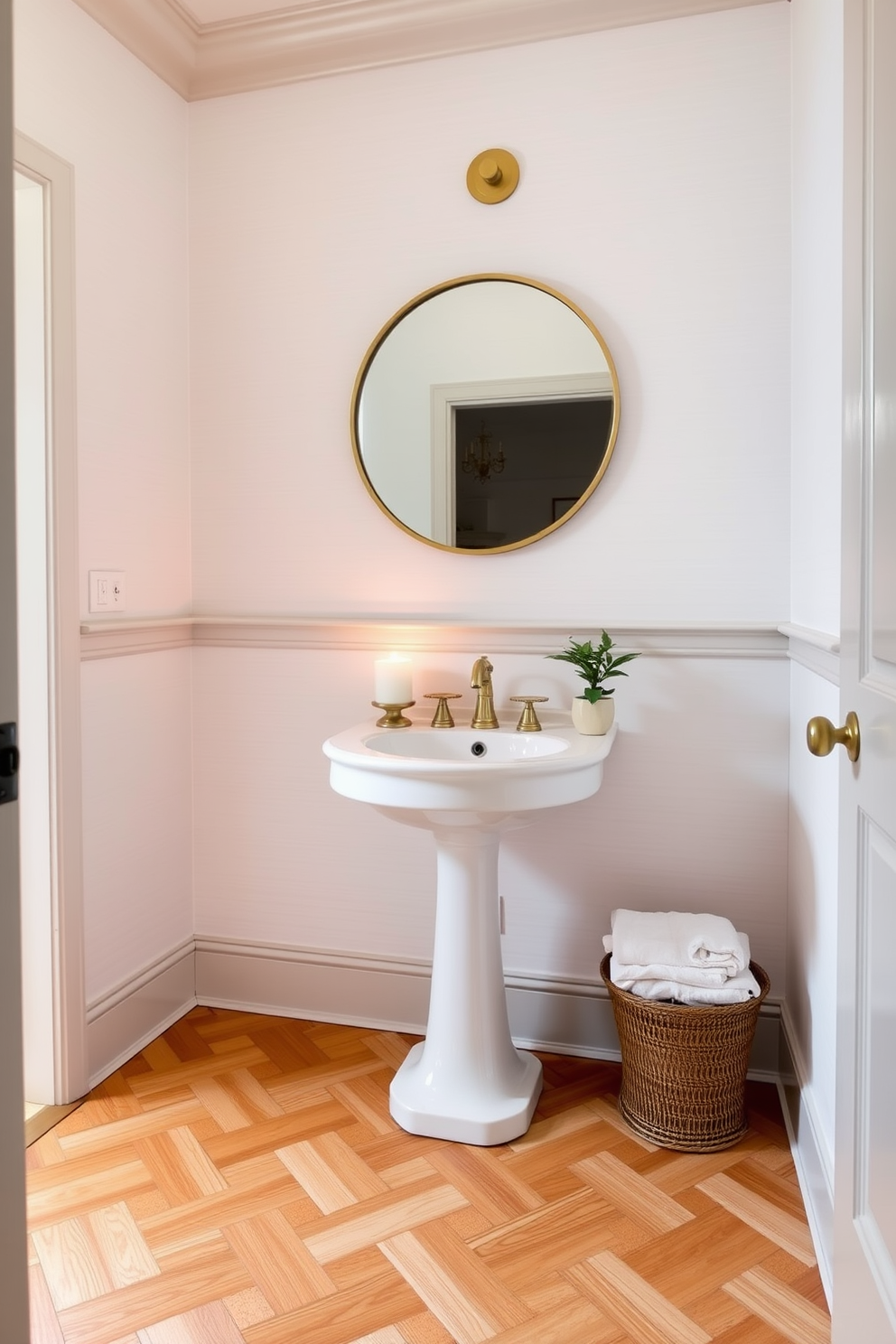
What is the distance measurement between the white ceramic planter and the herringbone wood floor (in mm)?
802

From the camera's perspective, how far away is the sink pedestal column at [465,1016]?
1.96m

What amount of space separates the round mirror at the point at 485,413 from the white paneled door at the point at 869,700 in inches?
42.6

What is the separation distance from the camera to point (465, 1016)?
1989 millimetres

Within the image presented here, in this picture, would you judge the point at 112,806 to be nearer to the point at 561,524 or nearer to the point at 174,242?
the point at 561,524

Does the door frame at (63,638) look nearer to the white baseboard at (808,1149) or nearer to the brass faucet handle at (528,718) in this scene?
the brass faucet handle at (528,718)

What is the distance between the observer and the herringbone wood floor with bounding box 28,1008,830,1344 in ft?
4.82

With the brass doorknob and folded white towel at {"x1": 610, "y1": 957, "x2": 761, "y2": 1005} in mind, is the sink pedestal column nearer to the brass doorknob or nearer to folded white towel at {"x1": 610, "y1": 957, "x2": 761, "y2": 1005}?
folded white towel at {"x1": 610, "y1": 957, "x2": 761, "y2": 1005}

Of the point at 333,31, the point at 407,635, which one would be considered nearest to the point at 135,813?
the point at 407,635

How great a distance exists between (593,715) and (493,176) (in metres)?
1.27

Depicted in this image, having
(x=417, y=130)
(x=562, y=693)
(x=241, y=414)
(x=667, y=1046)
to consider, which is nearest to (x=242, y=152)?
(x=417, y=130)

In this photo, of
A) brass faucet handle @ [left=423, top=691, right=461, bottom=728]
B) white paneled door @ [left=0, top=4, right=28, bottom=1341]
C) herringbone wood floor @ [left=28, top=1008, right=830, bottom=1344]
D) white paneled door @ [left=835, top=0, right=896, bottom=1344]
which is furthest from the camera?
brass faucet handle @ [left=423, top=691, right=461, bottom=728]

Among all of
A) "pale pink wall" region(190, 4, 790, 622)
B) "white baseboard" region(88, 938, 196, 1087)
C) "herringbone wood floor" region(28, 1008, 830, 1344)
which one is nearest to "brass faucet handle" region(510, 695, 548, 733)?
"pale pink wall" region(190, 4, 790, 622)

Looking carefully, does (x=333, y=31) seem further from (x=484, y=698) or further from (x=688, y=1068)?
(x=688, y=1068)

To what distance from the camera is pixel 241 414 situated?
2488 millimetres
